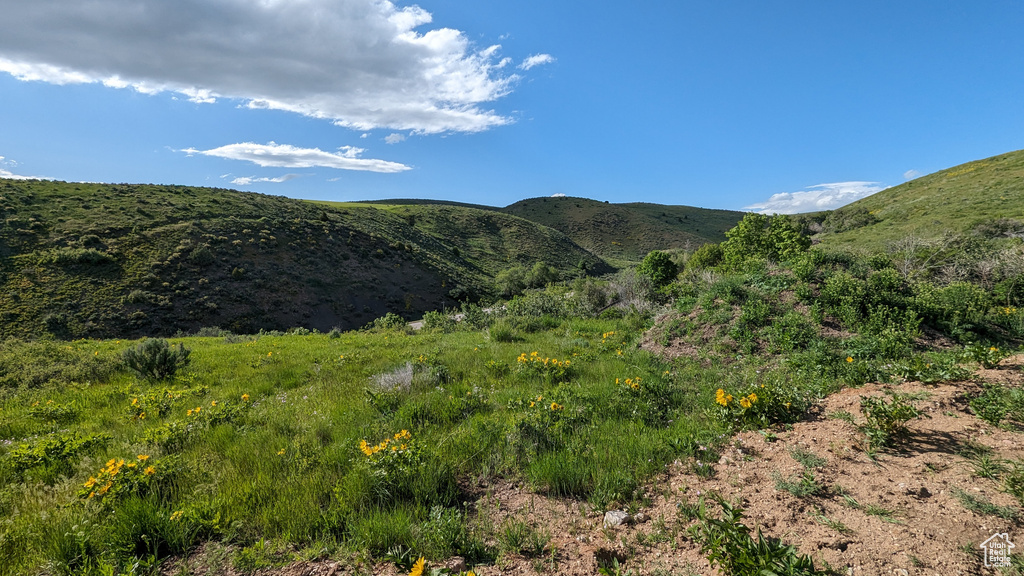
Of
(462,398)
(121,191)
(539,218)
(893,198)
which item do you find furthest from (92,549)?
(539,218)

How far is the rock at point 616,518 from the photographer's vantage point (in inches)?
118

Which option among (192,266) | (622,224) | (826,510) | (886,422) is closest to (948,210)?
(886,422)

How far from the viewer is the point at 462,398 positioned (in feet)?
18.5

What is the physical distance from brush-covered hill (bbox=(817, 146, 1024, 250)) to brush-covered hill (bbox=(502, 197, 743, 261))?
4005cm

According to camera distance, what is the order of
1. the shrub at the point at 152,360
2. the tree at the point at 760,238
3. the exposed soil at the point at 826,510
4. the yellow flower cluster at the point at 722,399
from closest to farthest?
the exposed soil at the point at 826,510, the yellow flower cluster at the point at 722,399, the shrub at the point at 152,360, the tree at the point at 760,238

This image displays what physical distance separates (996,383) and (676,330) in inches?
192

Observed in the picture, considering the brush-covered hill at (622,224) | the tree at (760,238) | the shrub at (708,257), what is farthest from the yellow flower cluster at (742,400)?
the brush-covered hill at (622,224)

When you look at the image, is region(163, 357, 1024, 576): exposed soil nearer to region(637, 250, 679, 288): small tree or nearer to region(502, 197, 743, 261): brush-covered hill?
region(637, 250, 679, 288): small tree

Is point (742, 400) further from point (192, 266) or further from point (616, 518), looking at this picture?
point (192, 266)

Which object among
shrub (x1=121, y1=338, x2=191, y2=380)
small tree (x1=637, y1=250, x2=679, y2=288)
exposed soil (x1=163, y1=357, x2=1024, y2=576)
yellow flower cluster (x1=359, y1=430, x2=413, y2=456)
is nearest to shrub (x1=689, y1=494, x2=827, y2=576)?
exposed soil (x1=163, y1=357, x2=1024, y2=576)

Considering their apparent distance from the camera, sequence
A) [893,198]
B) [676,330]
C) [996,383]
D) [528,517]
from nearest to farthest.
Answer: [528,517], [996,383], [676,330], [893,198]

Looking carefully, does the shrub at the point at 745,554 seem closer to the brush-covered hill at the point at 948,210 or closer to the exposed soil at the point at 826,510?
the exposed soil at the point at 826,510

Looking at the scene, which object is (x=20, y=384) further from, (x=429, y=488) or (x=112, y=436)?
(x=429, y=488)

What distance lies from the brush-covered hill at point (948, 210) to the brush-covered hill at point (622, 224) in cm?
4005
